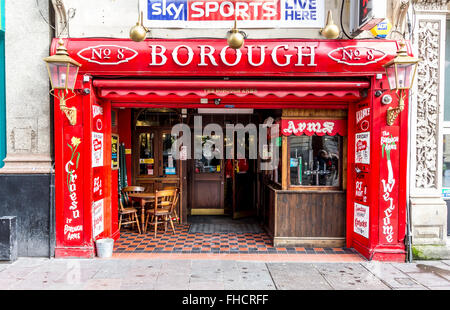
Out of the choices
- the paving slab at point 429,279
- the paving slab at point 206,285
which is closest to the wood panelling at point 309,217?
the paving slab at point 429,279

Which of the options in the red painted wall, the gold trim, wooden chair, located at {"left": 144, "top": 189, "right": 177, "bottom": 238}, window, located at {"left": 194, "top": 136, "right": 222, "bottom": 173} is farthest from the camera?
the gold trim

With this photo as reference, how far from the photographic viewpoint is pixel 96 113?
225 inches

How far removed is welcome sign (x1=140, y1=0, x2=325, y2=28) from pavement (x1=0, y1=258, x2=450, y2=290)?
412cm

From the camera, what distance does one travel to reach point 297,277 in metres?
4.80

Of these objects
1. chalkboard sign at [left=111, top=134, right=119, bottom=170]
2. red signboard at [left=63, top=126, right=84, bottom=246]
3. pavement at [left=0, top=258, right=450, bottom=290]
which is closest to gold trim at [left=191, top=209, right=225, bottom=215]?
chalkboard sign at [left=111, top=134, right=119, bottom=170]

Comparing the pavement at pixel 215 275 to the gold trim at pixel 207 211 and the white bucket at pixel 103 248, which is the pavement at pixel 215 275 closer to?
the white bucket at pixel 103 248

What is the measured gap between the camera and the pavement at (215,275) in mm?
4473

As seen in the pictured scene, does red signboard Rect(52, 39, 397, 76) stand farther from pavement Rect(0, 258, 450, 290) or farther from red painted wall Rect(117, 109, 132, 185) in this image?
pavement Rect(0, 258, 450, 290)

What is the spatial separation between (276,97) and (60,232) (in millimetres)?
4462

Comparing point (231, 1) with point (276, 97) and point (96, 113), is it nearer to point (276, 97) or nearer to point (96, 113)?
point (276, 97)

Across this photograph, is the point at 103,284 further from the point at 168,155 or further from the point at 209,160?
the point at 209,160

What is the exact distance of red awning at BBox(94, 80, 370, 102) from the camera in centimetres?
548

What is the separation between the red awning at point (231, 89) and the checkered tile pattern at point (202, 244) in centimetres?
286

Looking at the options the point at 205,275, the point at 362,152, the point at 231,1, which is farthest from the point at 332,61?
the point at 205,275
